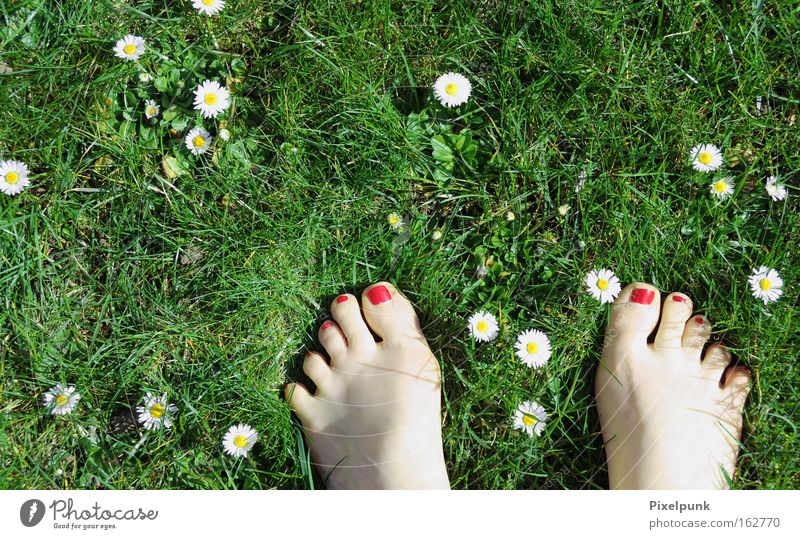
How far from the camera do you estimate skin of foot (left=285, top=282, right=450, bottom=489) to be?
198 centimetres

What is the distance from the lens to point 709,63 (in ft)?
6.78

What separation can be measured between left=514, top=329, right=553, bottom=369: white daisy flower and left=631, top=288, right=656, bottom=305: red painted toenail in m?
0.29

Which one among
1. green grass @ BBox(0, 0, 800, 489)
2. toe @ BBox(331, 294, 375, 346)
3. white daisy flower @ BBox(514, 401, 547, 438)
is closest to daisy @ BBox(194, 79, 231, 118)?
green grass @ BBox(0, 0, 800, 489)

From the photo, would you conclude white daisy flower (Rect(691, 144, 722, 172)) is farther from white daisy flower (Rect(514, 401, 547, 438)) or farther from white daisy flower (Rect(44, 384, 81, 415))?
white daisy flower (Rect(44, 384, 81, 415))

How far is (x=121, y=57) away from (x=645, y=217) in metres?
1.54

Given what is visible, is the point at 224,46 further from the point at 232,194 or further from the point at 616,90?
the point at 616,90

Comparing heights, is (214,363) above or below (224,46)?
below

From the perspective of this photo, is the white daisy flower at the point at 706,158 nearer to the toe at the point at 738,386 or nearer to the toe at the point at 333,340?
the toe at the point at 738,386

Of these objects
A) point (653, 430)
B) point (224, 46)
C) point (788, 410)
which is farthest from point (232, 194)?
point (788, 410)

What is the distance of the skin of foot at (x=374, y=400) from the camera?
198 cm

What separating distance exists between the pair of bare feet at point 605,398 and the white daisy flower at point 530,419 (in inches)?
7.0

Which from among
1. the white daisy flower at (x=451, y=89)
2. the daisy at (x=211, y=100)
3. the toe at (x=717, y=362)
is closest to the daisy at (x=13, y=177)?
the daisy at (x=211, y=100)

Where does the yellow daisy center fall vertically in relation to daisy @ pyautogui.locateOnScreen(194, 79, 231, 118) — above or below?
below

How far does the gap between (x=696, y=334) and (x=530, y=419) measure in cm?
55
